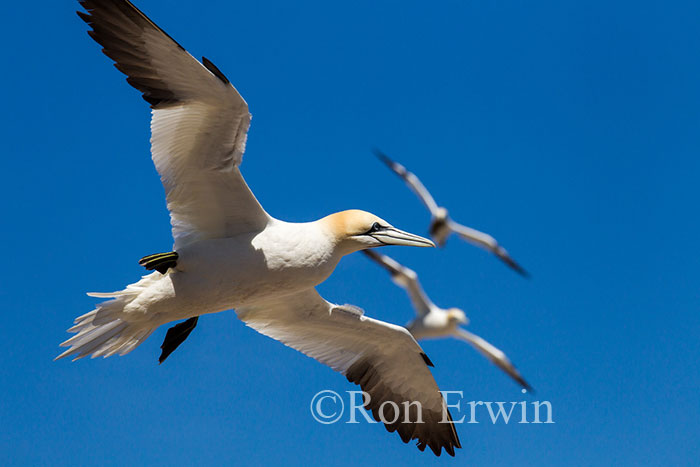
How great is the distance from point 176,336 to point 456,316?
1529cm

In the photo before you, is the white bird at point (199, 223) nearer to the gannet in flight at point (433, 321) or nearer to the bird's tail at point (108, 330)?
the bird's tail at point (108, 330)

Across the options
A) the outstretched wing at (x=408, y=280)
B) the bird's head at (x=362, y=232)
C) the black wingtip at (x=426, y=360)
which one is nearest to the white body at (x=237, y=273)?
the bird's head at (x=362, y=232)

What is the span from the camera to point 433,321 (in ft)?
77.9

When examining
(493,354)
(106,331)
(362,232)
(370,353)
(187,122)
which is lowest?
(106,331)

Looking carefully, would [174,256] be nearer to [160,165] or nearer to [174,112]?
[160,165]

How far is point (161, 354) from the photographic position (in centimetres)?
910

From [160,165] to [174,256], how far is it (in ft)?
2.90

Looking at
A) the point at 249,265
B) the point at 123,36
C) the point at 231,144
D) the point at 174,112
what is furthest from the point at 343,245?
the point at 123,36

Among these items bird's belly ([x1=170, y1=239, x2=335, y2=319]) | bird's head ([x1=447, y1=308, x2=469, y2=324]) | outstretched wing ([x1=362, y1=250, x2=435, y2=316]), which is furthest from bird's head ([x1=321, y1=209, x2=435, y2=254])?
bird's head ([x1=447, y1=308, x2=469, y2=324])

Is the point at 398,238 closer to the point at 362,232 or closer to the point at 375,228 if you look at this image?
the point at 375,228

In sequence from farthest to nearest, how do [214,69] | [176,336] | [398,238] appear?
[176,336] → [398,238] → [214,69]

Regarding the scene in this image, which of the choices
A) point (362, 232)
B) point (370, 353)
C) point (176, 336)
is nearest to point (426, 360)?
point (370, 353)

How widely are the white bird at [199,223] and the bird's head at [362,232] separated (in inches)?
0.5

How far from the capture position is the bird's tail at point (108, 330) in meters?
8.30
